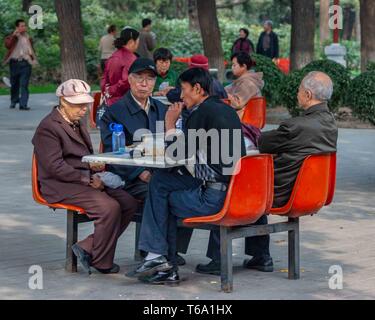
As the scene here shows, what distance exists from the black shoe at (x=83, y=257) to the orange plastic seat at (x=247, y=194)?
0.88m

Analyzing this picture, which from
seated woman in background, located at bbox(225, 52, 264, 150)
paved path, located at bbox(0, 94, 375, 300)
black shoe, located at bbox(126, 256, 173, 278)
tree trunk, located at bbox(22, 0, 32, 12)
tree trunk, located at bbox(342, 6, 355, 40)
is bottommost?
tree trunk, located at bbox(342, 6, 355, 40)

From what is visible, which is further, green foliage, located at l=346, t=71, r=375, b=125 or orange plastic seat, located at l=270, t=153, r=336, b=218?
green foliage, located at l=346, t=71, r=375, b=125

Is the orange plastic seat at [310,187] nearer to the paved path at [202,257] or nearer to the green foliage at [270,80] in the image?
the paved path at [202,257]

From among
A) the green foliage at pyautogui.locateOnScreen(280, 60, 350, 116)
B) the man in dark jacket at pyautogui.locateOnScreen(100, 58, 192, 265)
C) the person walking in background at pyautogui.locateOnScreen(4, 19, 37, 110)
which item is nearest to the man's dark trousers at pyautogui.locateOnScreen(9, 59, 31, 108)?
the person walking in background at pyautogui.locateOnScreen(4, 19, 37, 110)

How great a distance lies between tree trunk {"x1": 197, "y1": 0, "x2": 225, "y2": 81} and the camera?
23859mm

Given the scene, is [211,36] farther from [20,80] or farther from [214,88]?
[214,88]

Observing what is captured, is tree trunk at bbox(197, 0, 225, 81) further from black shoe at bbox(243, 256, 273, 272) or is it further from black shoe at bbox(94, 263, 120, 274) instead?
black shoe at bbox(94, 263, 120, 274)

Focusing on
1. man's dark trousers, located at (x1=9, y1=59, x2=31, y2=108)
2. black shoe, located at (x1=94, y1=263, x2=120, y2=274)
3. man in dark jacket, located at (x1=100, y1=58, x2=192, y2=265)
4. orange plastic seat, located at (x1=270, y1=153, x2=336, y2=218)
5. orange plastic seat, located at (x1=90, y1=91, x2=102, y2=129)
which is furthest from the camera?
man's dark trousers, located at (x1=9, y1=59, x2=31, y2=108)

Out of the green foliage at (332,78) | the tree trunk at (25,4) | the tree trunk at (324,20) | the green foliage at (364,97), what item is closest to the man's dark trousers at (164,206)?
the green foliage at (364,97)

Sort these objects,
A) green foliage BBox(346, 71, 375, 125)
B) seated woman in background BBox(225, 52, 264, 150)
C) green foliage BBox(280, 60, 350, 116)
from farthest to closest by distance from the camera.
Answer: green foliage BBox(280, 60, 350, 116) < green foliage BBox(346, 71, 375, 125) < seated woman in background BBox(225, 52, 264, 150)

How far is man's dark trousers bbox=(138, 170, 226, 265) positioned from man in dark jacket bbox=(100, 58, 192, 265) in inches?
22.6

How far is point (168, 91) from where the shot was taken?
12.5 meters

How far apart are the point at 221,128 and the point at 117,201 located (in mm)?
1094
